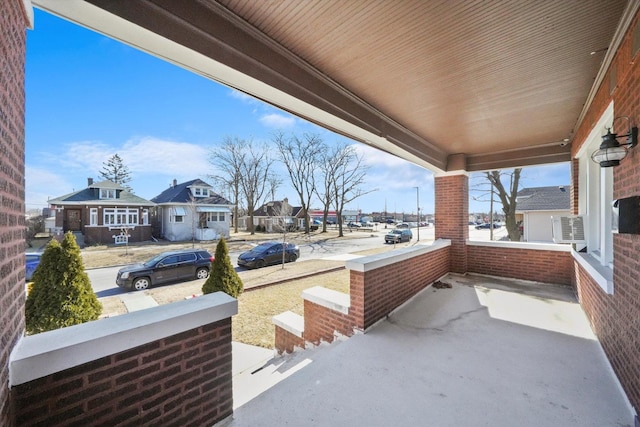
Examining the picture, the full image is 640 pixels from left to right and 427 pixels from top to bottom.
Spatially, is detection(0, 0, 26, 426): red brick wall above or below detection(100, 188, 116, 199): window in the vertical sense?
below

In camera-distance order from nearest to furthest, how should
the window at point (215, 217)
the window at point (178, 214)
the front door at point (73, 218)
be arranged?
the front door at point (73, 218) < the window at point (178, 214) < the window at point (215, 217)

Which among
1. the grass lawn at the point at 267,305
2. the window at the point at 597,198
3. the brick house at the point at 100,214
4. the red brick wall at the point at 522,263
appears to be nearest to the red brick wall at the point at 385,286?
the red brick wall at the point at 522,263

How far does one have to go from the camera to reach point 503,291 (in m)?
5.33

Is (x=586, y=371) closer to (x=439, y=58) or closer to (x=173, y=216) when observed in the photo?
→ (x=439, y=58)

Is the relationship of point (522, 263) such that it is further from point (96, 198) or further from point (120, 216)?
point (96, 198)

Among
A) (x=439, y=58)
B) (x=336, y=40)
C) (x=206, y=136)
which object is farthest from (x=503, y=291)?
(x=206, y=136)

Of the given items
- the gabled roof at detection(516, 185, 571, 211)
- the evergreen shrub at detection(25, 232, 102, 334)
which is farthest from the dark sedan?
the gabled roof at detection(516, 185, 571, 211)

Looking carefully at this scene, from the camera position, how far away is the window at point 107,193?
22109mm

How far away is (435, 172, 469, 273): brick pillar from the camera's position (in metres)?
6.72

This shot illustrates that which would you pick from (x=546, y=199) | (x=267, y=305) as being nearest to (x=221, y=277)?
(x=267, y=305)

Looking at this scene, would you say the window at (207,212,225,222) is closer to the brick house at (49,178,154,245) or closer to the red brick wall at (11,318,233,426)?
the brick house at (49,178,154,245)

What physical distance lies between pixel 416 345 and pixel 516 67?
3.30 meters

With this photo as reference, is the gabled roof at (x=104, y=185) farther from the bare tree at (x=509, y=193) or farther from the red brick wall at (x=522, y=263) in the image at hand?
the bare tree at (x=509, y=193)

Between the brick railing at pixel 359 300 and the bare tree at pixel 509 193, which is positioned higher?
the bare tree at pixel 509 193
